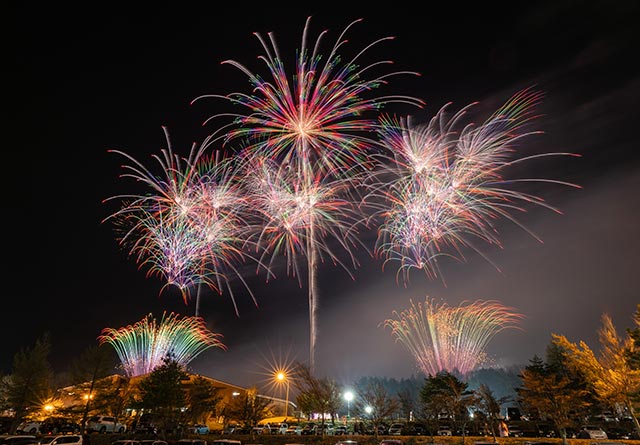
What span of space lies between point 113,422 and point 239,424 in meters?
15.4

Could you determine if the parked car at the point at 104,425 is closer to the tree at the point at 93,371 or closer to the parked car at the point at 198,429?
the tree at the point at 93,371

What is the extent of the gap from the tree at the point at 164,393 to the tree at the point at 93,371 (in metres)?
9.44

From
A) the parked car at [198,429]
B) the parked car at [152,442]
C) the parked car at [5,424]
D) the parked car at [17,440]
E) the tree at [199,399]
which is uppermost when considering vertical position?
the tree at [199,399]

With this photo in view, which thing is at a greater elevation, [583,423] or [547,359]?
[547,359]

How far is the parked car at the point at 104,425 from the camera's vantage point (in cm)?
4350

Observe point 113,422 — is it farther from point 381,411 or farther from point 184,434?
point 381,411

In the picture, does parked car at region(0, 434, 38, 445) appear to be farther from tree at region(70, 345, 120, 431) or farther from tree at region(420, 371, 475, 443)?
tree at region(420, 371, 475, 443)

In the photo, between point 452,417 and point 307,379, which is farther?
point 307,379

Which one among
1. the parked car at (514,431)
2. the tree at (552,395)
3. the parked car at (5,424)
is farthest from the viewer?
the parked car at (5,424)

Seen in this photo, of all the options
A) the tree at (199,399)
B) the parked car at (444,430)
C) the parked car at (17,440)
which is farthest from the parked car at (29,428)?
the parked car at (444,430)

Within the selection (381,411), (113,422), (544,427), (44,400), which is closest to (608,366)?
(544,427)

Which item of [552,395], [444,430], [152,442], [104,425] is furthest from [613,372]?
[104,425]

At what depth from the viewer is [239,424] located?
50438 millimetres

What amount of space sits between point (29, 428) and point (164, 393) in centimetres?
2100
